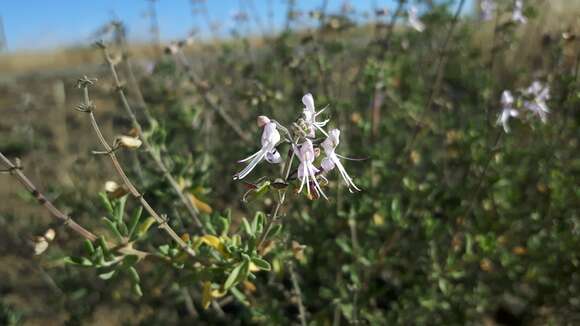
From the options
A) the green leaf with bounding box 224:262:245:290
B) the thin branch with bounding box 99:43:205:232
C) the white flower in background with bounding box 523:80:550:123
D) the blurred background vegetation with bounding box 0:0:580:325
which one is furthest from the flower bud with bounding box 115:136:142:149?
the white flower in background with bounding box 523:80:550:123

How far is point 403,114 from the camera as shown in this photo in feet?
12.6

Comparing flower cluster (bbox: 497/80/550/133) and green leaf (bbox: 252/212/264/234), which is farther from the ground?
flower cluster (bbox: 497/80/550/133)

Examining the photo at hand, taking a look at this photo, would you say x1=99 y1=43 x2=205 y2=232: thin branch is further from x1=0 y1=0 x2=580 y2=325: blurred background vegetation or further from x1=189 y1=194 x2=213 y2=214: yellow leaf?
x1=0 y1=0 x2=580 y2=325: blurred background vegetation

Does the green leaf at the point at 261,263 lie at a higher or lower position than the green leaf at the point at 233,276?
higher

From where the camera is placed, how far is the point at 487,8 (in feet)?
11.6

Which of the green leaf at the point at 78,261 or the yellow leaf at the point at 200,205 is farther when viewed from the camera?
the yellow leaf at the point at 200,205

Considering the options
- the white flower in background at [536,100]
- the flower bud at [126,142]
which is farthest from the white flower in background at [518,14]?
the flower bud at [126,142]

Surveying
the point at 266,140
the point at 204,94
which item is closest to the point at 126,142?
the point at 266,140

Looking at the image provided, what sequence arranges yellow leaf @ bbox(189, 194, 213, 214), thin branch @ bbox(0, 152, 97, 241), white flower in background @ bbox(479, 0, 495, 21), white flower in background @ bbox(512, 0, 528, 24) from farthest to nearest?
white flower in background @ bbox(479, 0, 495, 21) → white flower in background @ bbox(512, 0, 528, 24) → yellow leaf @ bbox(189, 194, 213, 214) → thin branch @ bbox(0, 152, 97, 241)

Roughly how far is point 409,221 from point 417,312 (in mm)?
544

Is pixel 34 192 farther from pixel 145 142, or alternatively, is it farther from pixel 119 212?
pixel 145 142

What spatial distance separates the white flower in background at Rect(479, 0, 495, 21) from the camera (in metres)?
3.53

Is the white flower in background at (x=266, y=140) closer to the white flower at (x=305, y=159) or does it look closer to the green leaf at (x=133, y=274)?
the white flower at (x=305, y=159)

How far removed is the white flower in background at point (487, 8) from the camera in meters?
3.53
